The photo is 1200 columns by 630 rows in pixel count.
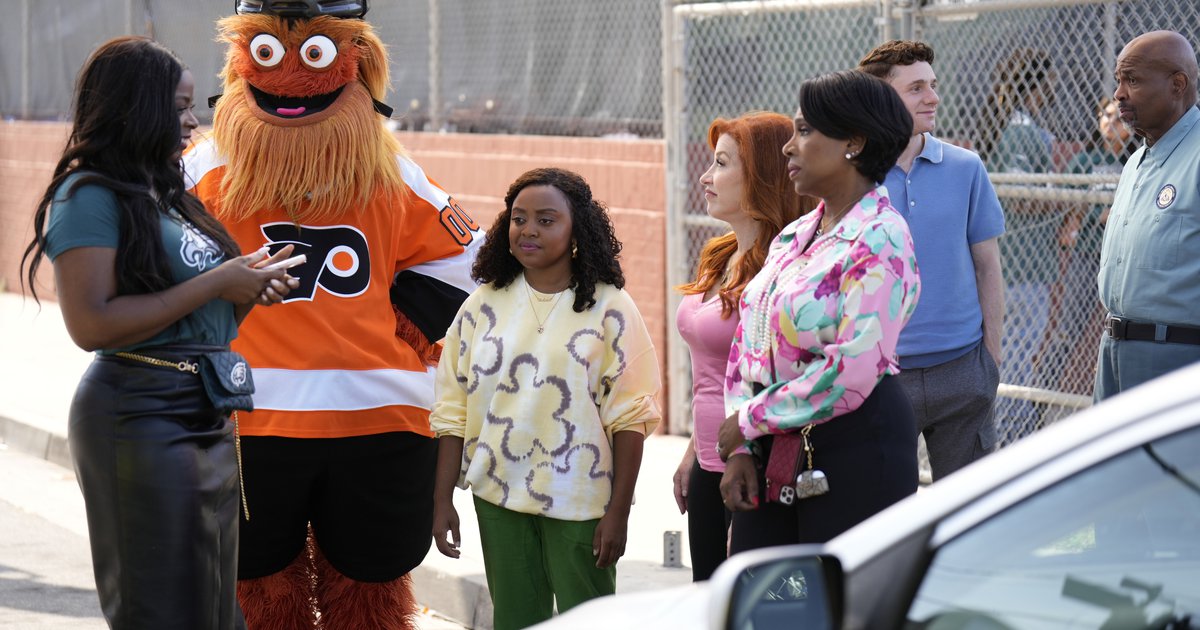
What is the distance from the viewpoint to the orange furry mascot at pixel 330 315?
173 inches

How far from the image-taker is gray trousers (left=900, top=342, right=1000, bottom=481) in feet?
14.8

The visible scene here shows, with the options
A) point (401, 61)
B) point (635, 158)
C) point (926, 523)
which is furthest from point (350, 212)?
point (401, 61)

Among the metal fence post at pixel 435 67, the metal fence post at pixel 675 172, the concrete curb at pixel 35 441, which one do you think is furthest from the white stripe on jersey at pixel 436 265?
the metal fence post at pixel 435 67

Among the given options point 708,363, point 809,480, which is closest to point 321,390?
point 708,363

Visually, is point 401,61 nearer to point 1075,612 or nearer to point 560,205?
point 560,205

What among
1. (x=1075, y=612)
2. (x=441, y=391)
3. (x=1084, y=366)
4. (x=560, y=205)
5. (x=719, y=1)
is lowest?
(x=1084, y=366)

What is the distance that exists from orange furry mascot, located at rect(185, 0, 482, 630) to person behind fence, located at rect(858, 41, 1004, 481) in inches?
54.5

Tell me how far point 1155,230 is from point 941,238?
601 mm

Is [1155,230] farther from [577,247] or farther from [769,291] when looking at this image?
[577,247]

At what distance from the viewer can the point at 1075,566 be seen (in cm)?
202

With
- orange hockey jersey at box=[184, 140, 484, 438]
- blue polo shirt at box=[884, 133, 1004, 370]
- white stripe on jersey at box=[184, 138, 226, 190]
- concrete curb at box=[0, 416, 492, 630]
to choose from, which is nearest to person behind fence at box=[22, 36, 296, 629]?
orange hockey jersey at box=[184, 140, 484, 438]

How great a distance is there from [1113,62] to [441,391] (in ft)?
11.3

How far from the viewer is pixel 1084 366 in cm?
631

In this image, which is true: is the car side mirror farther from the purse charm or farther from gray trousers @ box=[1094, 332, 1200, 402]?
gray trousers @ box=[1094, 332, 1200, 402]
